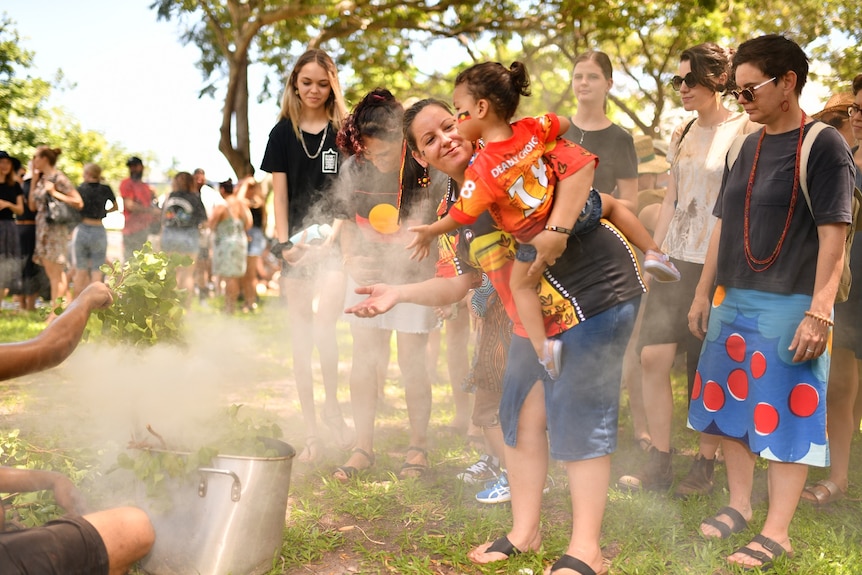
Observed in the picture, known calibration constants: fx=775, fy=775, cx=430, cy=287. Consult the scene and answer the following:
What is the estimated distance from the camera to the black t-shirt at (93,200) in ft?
31.9

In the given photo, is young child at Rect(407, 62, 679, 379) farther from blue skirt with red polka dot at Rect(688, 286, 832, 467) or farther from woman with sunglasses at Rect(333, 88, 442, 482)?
woman with sunglasses at Rect(333, 88, 442, 482)

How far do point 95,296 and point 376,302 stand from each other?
946 mm

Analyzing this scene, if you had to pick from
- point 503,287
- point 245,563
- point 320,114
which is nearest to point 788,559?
point 503,287

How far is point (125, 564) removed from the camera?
2.48 metres

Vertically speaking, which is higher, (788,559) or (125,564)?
(125,564)

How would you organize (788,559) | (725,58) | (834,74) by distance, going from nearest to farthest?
(788,559)
(725,58)
(834,74)

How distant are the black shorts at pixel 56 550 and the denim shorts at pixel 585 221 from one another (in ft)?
5.24

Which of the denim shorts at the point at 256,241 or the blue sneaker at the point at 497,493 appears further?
the denim shorts at the point at 256,241

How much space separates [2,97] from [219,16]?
21.4 ft

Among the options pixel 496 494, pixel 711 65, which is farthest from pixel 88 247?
pixel 711 65

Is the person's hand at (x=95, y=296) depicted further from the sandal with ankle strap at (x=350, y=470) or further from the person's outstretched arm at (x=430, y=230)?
the sandal with ankle strap at (x=350, y=470)

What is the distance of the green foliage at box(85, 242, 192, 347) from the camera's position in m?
3.05

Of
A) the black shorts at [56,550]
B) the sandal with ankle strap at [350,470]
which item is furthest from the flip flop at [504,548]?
the black shorts at [56,550]

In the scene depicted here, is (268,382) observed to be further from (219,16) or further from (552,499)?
(219,16)
